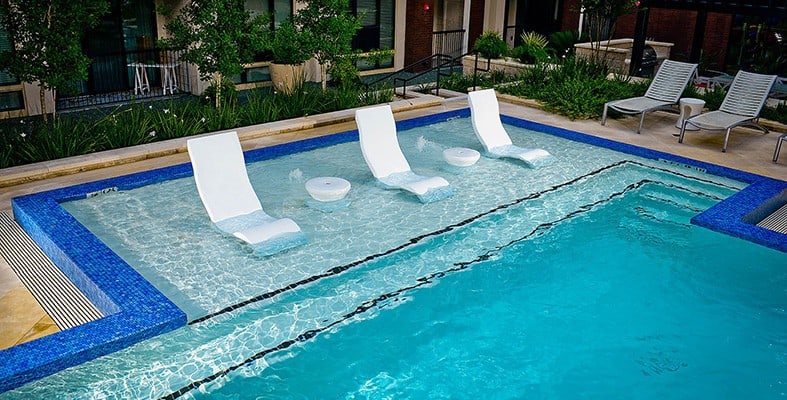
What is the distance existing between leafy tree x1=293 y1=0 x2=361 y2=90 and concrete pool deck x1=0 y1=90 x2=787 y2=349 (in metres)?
1.34

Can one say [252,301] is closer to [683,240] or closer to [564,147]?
[683,240]

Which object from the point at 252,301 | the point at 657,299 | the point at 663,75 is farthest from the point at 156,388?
the point at 663,75

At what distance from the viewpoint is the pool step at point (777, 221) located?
8084mm

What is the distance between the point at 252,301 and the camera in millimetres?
6074

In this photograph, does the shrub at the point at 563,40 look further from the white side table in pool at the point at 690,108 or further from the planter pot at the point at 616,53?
the white side table in pool at the point at 690,108

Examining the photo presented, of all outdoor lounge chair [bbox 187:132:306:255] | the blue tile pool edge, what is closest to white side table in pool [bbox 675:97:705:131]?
the blue tile pool edge

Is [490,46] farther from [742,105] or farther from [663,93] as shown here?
[742,105]

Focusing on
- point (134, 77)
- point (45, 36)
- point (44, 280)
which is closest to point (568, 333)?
point (44, 280)

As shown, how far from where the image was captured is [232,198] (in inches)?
299

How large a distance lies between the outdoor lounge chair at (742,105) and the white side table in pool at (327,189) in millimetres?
6027

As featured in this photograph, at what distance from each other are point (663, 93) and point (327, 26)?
6.35 m

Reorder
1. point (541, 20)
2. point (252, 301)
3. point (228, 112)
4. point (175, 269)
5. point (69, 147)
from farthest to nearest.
Result: point (541, 20)
point (228, 112)
point (69, 147)
point (175, 269)
point (252, 301)

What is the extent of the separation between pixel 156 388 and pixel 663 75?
36.3ft

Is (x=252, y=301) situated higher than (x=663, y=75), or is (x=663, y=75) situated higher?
(x=663, y=75)
